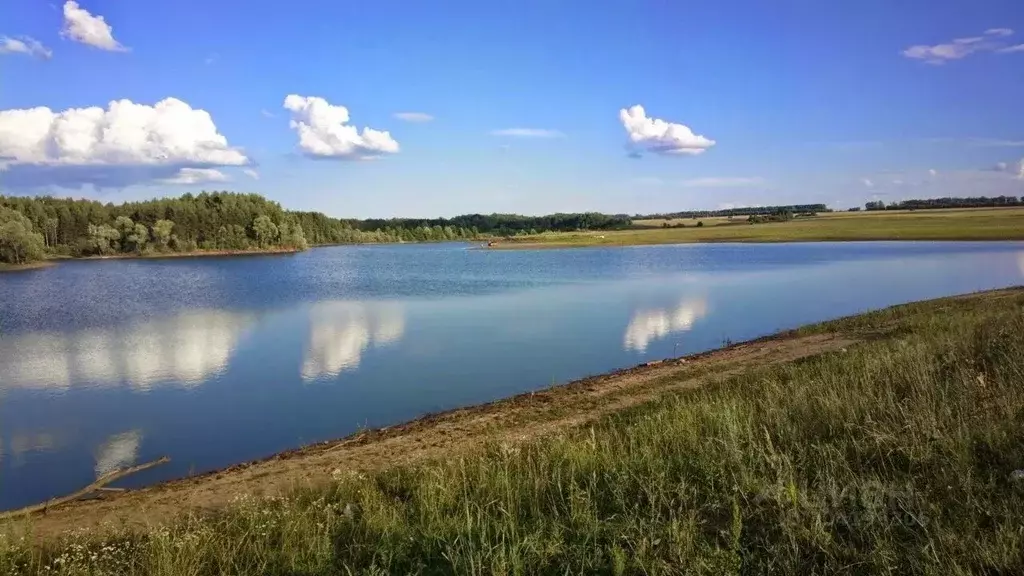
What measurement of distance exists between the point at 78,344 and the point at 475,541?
2186 centimetres

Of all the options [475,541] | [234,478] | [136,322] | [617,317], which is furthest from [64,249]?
[475,541]

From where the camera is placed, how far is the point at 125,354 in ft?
64.0

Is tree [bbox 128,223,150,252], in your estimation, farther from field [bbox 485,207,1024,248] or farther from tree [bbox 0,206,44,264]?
field [bbox 485,207,1024,248]

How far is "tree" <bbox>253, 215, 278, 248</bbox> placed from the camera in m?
103

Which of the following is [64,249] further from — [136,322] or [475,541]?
[475,541]

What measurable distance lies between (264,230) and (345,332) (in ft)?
289

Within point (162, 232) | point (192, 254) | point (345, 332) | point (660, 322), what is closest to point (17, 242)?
point (162, 232)

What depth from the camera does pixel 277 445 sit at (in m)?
11.5

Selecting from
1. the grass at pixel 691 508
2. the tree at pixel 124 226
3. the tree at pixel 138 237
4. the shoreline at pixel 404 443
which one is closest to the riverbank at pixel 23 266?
the tree at pixel 138 237

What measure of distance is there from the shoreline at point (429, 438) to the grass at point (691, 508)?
3.61 feet

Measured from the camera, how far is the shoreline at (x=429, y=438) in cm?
773

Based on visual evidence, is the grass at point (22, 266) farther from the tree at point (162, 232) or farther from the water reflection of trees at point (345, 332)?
the water reflection of trees at point (345, 332)

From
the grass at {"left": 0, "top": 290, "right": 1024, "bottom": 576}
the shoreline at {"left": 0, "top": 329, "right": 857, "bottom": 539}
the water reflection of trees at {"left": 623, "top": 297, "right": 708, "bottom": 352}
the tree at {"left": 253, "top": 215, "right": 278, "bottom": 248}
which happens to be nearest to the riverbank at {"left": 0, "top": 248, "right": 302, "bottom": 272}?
the tree at {"left": 253, "top": 215, "right": 278, "bottom": 248}

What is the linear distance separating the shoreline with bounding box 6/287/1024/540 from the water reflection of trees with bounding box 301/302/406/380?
6.13m
